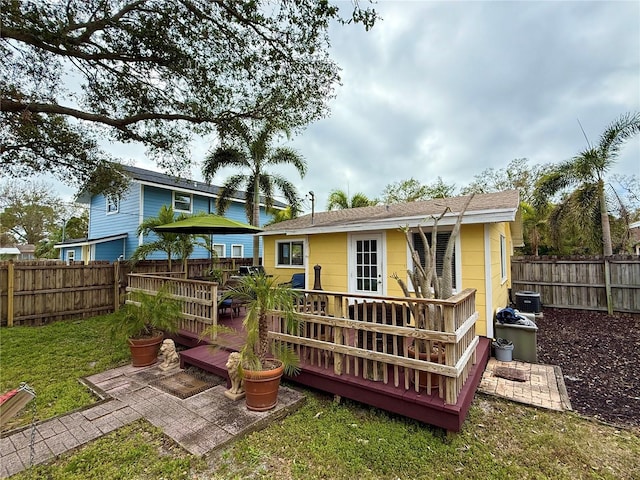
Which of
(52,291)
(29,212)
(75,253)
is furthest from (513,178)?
(29,212)

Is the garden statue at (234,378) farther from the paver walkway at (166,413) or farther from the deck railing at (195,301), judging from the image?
the deck railing at (195,301)

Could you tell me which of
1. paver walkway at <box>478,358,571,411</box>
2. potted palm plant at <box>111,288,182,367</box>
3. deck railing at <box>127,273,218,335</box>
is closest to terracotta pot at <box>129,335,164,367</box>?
potted palm plant at <box>111,288,182,367</box>

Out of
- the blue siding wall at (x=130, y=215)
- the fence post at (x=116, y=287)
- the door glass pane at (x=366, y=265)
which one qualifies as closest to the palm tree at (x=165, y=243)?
the fence post at (x=116, y=287)

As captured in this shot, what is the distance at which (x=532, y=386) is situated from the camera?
13.5 feet

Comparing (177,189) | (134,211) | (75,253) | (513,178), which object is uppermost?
(513,178)

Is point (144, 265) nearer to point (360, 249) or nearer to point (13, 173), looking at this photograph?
point (13, 173)

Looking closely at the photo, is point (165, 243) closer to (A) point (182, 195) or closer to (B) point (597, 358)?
(A) point (182, 195)

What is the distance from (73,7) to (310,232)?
19.6 feet

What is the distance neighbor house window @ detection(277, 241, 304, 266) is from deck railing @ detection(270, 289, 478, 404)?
461 centimetres

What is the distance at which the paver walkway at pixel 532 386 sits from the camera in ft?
12.1

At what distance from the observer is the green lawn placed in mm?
2451

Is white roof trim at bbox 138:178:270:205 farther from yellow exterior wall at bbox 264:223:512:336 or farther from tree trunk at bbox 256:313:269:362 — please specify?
tree trunk at bbox 256:313:269:362

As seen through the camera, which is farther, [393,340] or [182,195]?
[182,195]

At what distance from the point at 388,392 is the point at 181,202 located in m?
14.1
